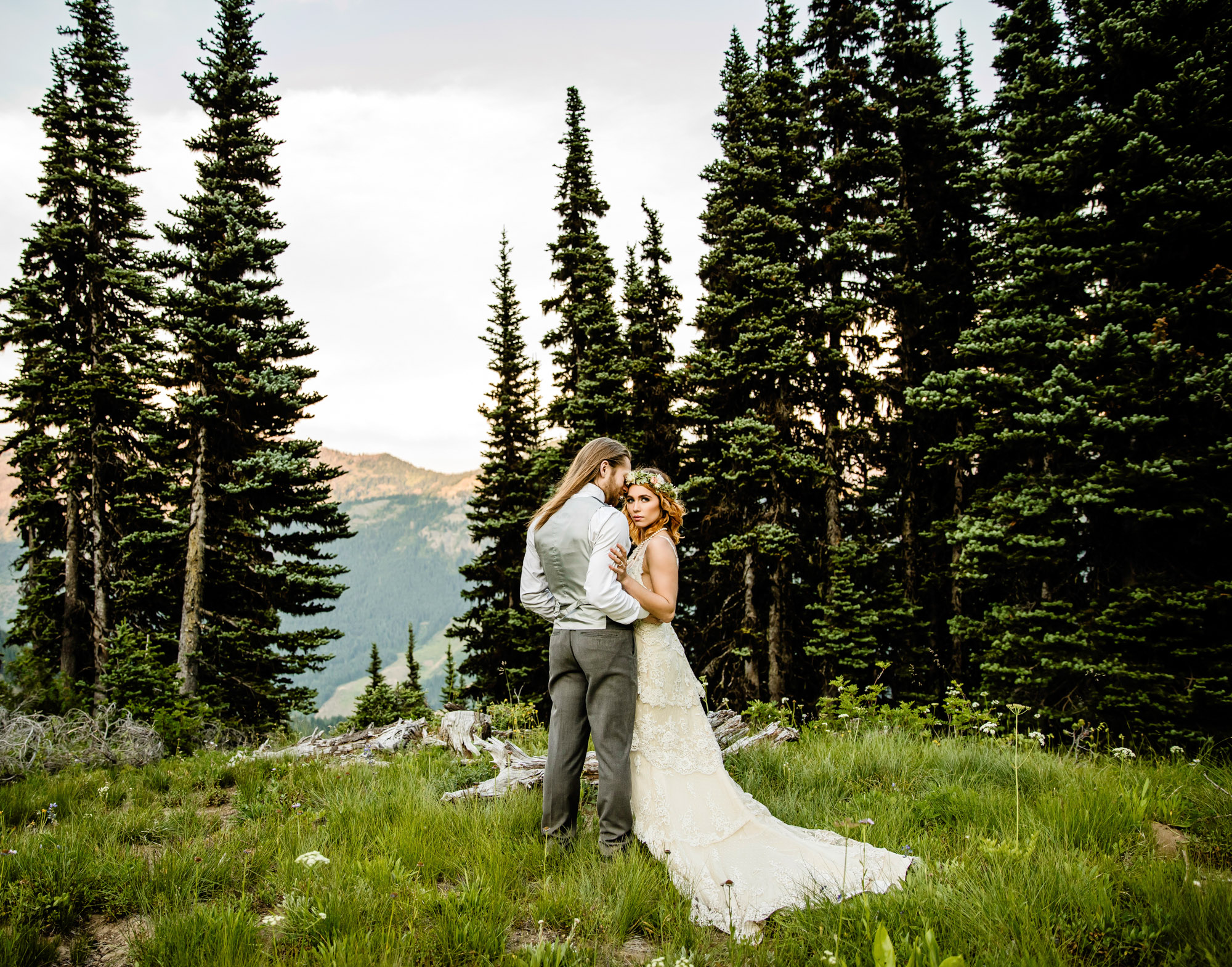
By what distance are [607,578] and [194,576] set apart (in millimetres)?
15859

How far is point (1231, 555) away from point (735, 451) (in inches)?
352

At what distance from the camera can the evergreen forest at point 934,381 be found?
916 centimetres

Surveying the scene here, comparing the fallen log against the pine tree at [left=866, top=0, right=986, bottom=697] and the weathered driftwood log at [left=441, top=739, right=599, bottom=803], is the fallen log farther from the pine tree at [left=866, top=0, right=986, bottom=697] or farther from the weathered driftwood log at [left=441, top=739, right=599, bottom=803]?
the pine tree at [left=866, top=0, right=986, bottom=697]

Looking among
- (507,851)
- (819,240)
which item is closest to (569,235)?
(819,240)

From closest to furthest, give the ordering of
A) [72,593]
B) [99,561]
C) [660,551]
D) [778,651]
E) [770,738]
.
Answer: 1. [660,551]
2. [770,738]
3. [778,651]
4. [99,561]
5. [72,593]

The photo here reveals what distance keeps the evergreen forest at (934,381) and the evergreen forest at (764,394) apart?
0.35 ft

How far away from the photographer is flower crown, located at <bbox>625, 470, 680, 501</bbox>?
4051 millimetres

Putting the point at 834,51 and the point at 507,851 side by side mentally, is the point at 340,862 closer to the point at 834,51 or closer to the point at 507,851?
the point at 507,851

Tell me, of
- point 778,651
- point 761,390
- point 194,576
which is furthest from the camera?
point 761,390

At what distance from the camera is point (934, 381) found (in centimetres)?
1223

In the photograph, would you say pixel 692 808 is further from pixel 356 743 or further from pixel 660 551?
pixel 356 743

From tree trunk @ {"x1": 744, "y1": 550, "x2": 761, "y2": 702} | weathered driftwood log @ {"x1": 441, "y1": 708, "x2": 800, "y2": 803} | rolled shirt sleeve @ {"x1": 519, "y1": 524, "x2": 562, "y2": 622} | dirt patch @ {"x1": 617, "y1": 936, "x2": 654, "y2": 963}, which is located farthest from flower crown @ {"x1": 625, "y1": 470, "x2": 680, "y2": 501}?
tree trunk @ {"x1": 744, "y1": 550, "x2": 761, "y2": 702}

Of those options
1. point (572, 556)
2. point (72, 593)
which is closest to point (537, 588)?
point (572, 556)

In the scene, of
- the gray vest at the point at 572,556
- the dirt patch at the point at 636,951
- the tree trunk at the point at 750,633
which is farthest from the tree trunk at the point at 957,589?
the dirt patch at the point at 636,951
